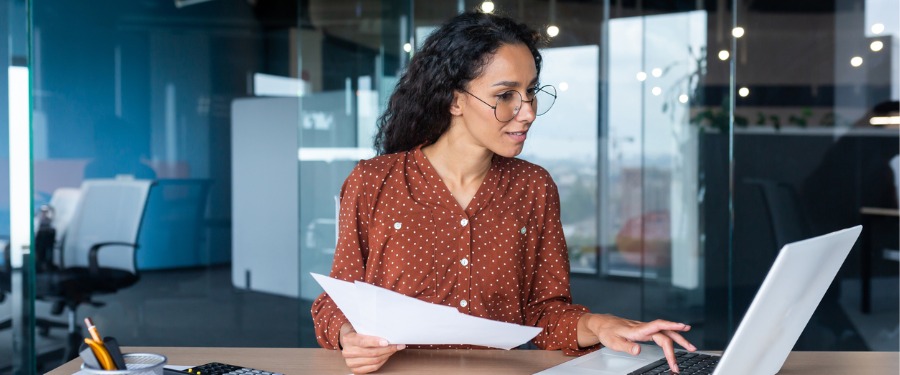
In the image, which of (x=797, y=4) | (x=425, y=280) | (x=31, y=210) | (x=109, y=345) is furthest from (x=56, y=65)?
(x=797, y=4)

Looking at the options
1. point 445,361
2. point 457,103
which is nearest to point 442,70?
point 457,103

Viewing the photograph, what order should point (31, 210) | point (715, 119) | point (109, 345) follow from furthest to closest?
point (715, 119) → point (31, 210) → point (109, 345)

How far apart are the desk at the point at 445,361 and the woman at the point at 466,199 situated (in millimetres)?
205

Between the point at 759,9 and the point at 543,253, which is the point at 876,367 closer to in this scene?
the point at 543,253

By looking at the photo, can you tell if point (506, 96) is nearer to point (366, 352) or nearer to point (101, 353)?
point (366, 352)

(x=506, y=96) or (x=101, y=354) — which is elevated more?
(x=506, y=96)

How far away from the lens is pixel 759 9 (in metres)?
4.41

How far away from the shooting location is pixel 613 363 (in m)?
1.41

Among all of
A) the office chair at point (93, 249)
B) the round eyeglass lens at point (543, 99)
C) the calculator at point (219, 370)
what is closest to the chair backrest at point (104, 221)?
the office chair at point (93, 249)

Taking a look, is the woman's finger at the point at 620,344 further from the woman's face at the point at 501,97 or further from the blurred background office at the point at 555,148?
the blurred background office at the point at 555,148

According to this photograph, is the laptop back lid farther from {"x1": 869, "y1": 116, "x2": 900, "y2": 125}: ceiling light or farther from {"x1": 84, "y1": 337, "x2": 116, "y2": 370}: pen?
{"x1": 869, "y1": 116, "x2": 900, "y2": 125}: ceiling light

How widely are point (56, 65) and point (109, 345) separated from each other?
3.49 m

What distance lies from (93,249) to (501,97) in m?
3.07

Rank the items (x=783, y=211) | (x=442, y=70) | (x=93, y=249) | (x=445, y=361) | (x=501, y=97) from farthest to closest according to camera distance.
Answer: (x=783, y=211) → (x=93, y=249) → (x=442, y=70) → (x=501, y=97) → (x=445, y=361)
